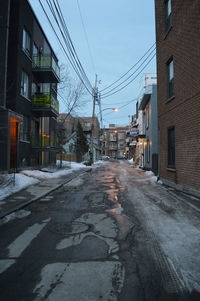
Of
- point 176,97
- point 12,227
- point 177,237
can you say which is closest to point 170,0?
point 176,97

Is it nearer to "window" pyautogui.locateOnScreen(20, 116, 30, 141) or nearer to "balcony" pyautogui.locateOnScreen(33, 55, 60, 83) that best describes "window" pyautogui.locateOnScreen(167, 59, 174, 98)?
"balcony" pyautogui.locateOnScreen(33, 55, 60, 83)

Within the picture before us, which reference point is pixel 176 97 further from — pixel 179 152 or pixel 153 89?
pixel 153 89

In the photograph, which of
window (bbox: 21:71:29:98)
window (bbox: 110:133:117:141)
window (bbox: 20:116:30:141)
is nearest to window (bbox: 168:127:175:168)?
window (bbox: 20:116:30:141)

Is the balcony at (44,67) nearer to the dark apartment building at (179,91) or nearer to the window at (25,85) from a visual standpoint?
the window at (25,85)

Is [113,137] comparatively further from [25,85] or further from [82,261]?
[82,261]

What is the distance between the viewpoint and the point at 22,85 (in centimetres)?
1571

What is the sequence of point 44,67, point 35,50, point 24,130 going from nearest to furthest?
point 24,130 → point 44,67 → point 35,50

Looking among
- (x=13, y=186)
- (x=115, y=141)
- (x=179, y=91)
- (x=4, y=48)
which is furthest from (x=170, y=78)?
(x=115, y=141)

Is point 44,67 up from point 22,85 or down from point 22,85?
up

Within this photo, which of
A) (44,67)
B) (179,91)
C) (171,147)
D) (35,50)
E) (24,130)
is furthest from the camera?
(35,50)

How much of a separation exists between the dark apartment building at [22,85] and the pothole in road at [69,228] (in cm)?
835

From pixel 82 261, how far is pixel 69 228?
58.3 inches

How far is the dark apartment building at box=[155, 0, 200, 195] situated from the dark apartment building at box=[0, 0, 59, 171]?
8.58 m

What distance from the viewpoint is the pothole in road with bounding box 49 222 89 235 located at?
4236mm
